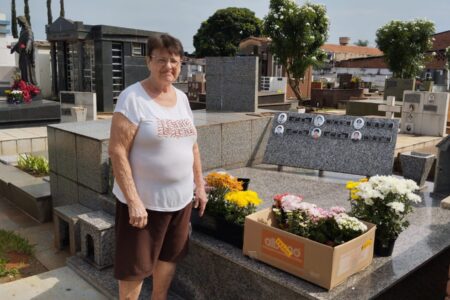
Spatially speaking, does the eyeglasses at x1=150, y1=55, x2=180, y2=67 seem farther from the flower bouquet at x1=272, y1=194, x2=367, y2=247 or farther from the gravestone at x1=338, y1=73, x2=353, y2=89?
the gravestone at x1=338, y1=73, x2=353, y2=89

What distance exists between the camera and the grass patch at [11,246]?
4.41 m

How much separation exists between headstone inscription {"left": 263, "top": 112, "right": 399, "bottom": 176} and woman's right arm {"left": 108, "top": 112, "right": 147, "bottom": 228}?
361cm

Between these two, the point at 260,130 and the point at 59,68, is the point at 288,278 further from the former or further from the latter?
the point at 59,68

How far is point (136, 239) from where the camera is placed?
2652mm

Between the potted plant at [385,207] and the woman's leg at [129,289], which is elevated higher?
the potted plant at [385,207]

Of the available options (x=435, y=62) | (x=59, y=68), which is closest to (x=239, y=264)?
(x=59, y=68)

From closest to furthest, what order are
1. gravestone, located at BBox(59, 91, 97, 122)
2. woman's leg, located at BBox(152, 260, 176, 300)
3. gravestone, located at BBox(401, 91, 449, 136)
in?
1. woman's leg, located at BBox(152, 260, 176, 300)
2. gravestone, located at BBox(59, 91, 97, 122)
3. gravestone, located at BBox(401, 91, 449, 136)

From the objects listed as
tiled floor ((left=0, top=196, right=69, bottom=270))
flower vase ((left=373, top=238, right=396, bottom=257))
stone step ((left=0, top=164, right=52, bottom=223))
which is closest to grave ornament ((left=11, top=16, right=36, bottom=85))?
stone step ((left=0, top=164, right=52, bottom=223))

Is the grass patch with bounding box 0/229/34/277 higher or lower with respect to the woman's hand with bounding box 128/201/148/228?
lower

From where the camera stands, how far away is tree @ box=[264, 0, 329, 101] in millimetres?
18734

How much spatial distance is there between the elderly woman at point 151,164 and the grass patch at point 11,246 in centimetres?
220

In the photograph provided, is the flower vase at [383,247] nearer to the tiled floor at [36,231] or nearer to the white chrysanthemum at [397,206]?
the white chrysanthemum at [397,206]

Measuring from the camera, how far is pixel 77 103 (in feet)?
40.8

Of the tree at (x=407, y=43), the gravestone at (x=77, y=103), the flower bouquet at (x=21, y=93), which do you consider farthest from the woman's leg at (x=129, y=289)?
the tree at (x=407, y=43)
